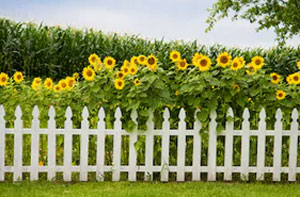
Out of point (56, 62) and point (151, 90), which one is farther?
point (56, 62)

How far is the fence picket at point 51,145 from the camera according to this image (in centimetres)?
496

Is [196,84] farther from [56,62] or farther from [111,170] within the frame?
[56,62]

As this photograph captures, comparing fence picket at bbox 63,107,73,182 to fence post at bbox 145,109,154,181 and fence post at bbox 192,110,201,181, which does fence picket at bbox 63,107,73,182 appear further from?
fence post at bbox 192,110,201,181

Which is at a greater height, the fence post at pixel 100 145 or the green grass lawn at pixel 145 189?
the fence post at pixel 100 145

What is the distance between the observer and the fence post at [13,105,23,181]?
4992mm

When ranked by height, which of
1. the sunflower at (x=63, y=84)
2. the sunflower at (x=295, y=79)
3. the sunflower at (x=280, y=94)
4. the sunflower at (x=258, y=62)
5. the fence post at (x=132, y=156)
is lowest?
the fence post at (x=132, y=156)

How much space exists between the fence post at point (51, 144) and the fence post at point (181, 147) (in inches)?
58.8

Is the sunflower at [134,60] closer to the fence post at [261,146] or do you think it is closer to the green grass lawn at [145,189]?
the green grass lawn at [145,189]

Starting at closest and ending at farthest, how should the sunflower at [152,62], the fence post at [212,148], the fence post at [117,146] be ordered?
the sunflower at [152,62] < the fence post at [117,146] < the fence post at [212,148]

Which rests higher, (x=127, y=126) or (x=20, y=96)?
(x=20, y=96)

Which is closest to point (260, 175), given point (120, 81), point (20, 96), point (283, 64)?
point (120, 81)

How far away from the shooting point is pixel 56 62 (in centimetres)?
1035

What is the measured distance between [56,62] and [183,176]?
6175mm

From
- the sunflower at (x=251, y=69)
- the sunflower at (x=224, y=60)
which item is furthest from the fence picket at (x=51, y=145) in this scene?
the sunflower at (x=251, y=69)
